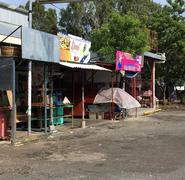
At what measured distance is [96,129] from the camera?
18.3 metres

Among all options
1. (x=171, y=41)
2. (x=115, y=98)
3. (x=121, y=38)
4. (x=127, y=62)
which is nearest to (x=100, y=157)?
(x=115, y=98)

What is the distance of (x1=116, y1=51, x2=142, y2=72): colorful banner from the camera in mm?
22641

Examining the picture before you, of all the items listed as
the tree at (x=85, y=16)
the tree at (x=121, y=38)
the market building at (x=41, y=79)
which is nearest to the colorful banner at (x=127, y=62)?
the market building at (x=41, y=79)

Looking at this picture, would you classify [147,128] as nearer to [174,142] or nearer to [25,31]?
[174,142]

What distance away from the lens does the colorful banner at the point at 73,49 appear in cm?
1814

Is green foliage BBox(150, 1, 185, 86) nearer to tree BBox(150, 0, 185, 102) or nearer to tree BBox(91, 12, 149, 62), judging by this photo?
tree BBox(150, 0, 185, 102)

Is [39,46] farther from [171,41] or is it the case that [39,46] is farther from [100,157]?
[171,41]

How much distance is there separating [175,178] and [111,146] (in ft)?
15.5

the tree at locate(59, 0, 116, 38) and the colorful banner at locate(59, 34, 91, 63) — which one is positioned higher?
the tree at locate(59, 0, 116, 38)

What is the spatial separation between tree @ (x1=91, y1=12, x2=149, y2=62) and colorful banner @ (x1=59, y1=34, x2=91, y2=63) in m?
5.58

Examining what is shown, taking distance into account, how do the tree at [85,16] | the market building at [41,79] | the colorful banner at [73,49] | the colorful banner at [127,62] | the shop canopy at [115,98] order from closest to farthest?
the market building at [41,79], the colorful banner at [73,49], the shop canopy at [115,98], the colorful banner at [127,62], the tree at [85,16]

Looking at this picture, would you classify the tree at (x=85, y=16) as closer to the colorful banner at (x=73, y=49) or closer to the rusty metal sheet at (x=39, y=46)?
the colorful banner at (x=73, y=49)

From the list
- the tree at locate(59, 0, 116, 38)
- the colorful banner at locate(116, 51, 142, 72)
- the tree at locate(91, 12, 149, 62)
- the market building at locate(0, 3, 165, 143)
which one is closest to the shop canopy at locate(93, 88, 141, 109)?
the market building at locate(0, 3, 165, 143)

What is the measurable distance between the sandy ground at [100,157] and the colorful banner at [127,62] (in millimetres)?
6165
